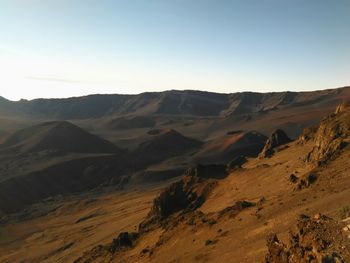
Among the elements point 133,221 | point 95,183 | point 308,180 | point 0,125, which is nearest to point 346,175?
point 308,180

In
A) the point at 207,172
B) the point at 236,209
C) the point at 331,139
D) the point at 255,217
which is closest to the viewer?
the point at 255,217

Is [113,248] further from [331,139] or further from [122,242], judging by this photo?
[331,139]

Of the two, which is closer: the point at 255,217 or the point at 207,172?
the point at 255,217

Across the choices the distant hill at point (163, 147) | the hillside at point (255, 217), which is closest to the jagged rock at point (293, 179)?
the hillside at point (255, 217)

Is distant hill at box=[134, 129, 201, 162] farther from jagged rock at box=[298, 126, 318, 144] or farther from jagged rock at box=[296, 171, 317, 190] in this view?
jagged rock at box=[296, 171, 317, 190]

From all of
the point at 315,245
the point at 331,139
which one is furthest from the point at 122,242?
the point at 315,245

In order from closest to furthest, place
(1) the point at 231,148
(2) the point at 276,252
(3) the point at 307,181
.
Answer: (2) the point at 276,252 → (3) the point at 307,181 → (1) the point at 231,148
